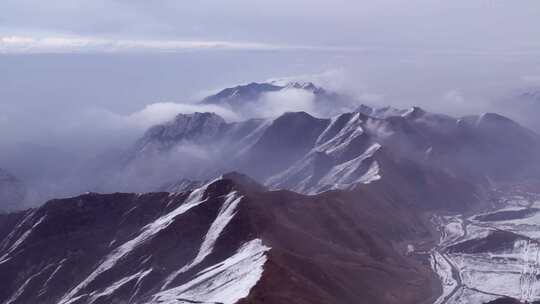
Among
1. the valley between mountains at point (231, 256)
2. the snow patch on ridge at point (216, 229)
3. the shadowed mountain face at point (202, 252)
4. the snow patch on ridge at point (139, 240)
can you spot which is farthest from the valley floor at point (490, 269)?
the snow patch on ridge at point (139, 240)

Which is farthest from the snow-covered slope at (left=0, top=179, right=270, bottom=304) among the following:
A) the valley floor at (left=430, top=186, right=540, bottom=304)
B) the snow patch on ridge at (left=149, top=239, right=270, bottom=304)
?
Answer: the valley floor at (left=430, top=186, right=540, bottom=304)

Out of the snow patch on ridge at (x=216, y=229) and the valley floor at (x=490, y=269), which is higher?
the snow patch on ridge at (x=216, y=229)

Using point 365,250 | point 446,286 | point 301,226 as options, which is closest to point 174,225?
point 301,226

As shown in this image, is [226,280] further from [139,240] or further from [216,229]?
[139,240]

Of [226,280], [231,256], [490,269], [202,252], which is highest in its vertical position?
[226,280]

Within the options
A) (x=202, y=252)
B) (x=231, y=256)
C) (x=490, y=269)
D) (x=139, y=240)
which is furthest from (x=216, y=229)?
(x=490, y=269)

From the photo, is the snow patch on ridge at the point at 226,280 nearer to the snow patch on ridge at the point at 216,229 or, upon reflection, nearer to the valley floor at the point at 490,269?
the snow patch on ridge at the point at 216,229

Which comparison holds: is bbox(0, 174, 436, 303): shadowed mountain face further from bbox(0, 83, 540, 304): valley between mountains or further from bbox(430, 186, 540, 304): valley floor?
bbox(430, 186, 540, 304): valley floor

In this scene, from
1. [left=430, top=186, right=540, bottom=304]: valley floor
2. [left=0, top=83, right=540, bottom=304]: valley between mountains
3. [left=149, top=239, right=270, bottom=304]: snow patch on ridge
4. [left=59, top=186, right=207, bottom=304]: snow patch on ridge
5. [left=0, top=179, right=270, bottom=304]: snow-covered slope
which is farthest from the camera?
[left=430, top=186, right=540, bottom=304]: valley floor
